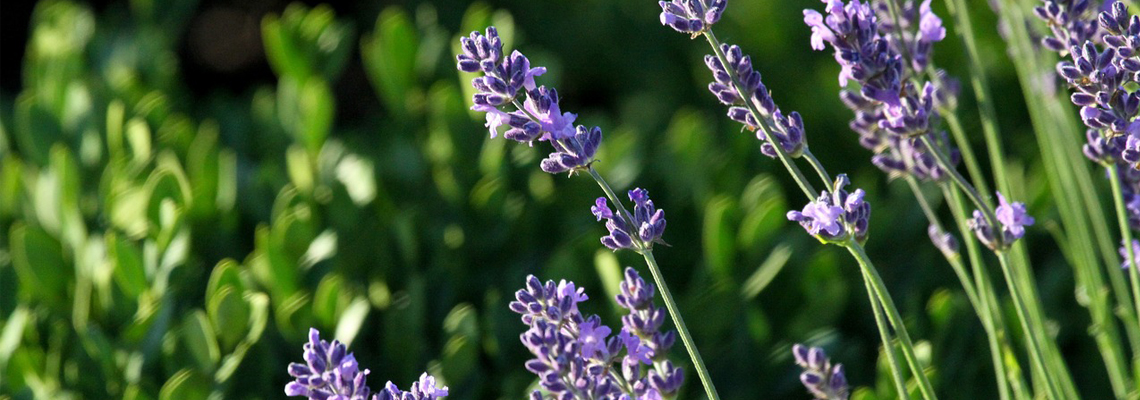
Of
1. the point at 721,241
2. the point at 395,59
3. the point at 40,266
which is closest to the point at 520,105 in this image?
the point at 721,241

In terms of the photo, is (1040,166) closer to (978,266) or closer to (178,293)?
(978,266)

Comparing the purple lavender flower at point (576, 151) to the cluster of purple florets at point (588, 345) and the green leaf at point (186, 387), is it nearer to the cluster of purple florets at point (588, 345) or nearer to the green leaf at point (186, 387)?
the cluster of purple florets at point (588, 345)

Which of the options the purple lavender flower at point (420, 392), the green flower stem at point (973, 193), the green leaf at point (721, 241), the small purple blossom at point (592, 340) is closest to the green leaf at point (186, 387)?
the purple lavender flower at point (420, 392)

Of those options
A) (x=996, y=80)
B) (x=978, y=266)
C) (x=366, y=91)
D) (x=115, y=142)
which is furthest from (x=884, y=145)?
(x=366, y=91)

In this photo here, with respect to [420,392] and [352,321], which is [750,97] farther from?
[352,321]

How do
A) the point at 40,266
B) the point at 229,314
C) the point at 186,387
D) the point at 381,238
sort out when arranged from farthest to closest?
the point at 381,238, the point at 40,266, the point at 229,314, the point at 186,387
